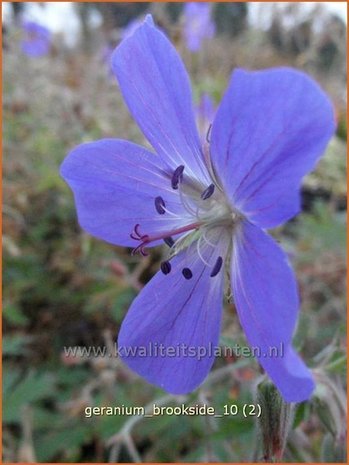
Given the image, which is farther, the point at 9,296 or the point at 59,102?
the point at 59,102

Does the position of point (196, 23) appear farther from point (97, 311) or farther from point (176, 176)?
point (176, 176)

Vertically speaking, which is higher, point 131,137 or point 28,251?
point 131,137

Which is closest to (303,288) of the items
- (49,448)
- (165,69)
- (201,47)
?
(49,448)

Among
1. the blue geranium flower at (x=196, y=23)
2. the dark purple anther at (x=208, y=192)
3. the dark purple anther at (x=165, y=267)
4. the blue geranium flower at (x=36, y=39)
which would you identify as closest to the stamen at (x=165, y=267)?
the dark purple anther at (x=165, y=267)

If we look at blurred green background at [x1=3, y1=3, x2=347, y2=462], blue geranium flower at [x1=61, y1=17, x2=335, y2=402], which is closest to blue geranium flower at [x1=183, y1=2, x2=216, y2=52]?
blurred green background at [x1=3, y1=3, x2=347, y2=462]

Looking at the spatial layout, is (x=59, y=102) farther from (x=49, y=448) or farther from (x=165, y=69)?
(x=165, y=69)

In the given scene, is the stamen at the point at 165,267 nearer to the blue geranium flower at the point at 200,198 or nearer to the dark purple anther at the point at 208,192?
the blue geranium flower at the point at 200,198

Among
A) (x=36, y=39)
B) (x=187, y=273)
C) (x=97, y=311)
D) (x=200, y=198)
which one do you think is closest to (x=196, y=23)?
(x=36, y=39)
